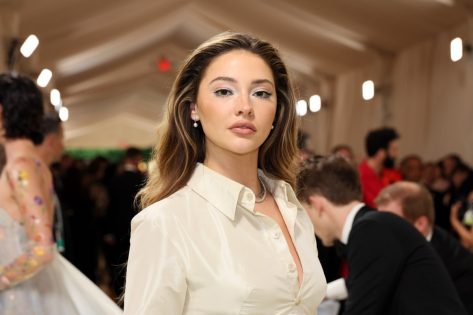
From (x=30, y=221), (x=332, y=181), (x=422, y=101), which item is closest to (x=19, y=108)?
(x=30, y=221)

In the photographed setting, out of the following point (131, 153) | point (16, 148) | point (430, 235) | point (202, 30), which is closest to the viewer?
point (16, 148)

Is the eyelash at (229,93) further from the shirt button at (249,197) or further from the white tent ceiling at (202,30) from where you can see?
the white tent ceiling at (202,30)

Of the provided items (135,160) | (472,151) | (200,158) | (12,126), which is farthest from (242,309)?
(472,151)

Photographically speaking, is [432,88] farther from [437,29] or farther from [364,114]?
[364,114]

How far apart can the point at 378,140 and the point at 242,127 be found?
5.95 metres

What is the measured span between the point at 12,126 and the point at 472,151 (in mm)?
8972

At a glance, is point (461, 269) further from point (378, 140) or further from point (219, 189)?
point (378, 140)

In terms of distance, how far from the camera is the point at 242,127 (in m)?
2.10

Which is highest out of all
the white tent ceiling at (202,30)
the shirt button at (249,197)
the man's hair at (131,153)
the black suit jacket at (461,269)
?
the white tent ceiling at (202,30)

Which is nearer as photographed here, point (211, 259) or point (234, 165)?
point (211, 259)

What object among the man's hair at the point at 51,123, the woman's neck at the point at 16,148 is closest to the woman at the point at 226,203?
the woman's neck at the point at 16,148

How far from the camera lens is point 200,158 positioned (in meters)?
2.26

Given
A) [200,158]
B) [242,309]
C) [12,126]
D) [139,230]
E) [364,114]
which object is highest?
[364,114]

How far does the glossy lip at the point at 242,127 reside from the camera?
2098 millimetres
